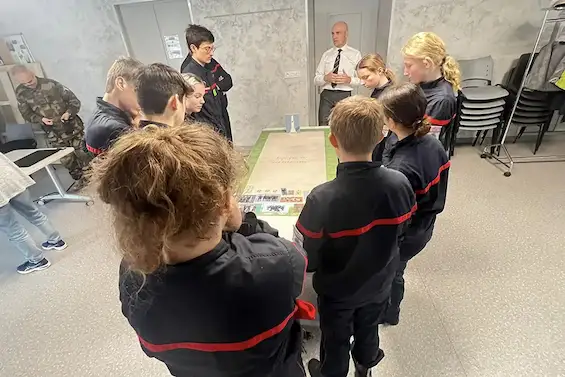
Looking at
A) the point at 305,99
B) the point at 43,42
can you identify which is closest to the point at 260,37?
the point at 305,99

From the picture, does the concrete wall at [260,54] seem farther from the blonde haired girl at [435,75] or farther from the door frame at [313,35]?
the blonde haired girl at [435,75]

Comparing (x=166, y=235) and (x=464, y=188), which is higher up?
(x=166, y=235)

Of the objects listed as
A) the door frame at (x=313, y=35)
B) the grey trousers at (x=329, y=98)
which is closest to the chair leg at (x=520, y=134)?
the door frame at (x=313, y=35)

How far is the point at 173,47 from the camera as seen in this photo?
13.5ft

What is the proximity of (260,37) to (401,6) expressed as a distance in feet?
5.40

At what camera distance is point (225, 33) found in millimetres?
3832

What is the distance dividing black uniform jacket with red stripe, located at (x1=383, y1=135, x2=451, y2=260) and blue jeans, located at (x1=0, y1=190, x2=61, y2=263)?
2.64 m

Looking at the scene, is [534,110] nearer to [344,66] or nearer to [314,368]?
[344,66]

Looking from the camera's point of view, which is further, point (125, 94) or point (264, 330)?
point (125, 94)

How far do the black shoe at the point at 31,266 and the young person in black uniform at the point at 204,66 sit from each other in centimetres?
170

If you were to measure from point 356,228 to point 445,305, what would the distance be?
123 cm

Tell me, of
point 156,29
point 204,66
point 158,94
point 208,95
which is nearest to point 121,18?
point 156,29

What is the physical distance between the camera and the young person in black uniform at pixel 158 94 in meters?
1.51

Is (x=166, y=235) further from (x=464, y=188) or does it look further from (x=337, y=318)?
(x=464, y=188)
